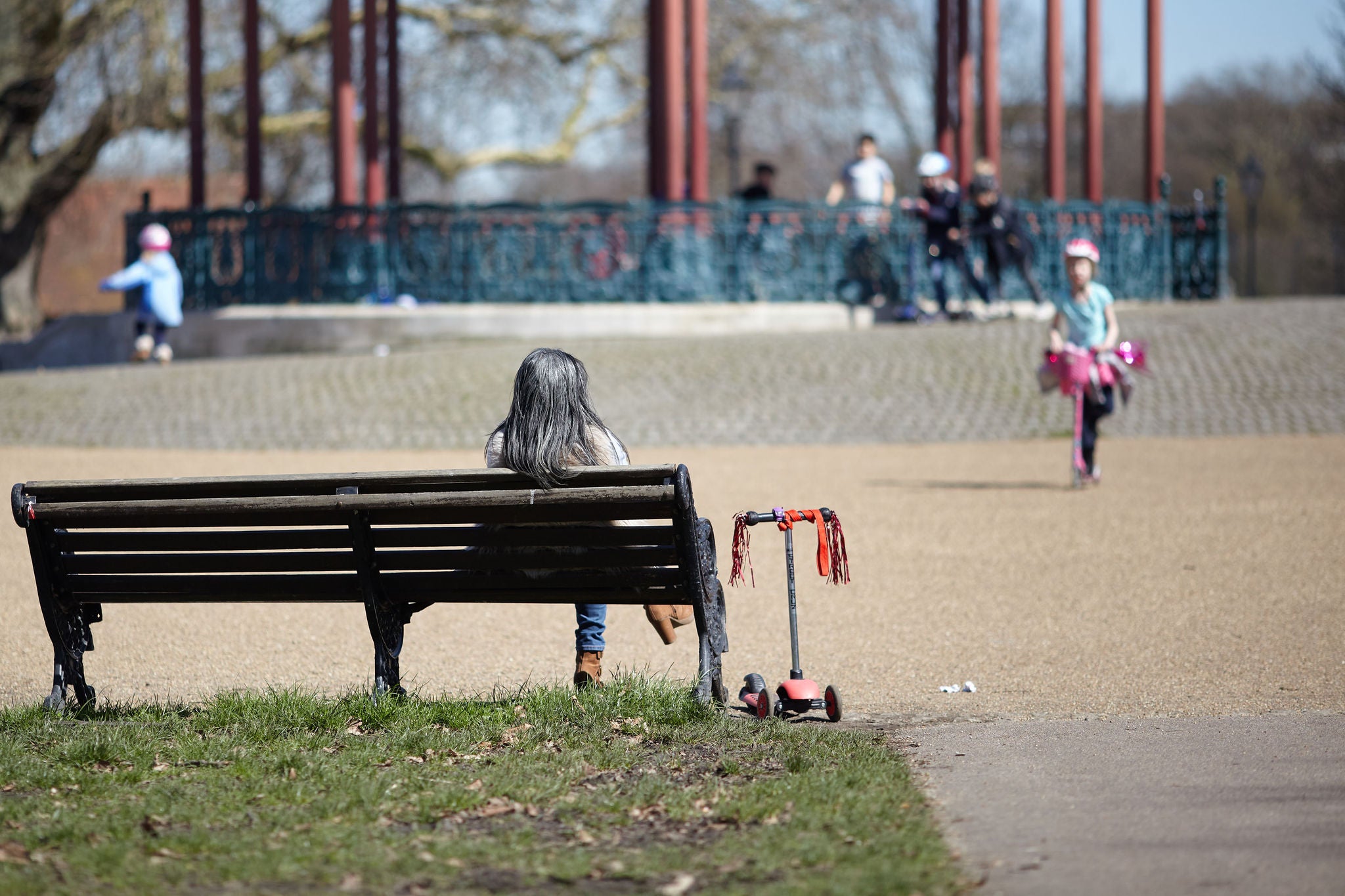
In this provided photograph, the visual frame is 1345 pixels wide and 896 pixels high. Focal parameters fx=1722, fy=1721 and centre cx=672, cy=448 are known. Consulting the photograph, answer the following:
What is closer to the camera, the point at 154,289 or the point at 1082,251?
the point at 1082,251

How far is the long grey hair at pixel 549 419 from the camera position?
16.7 ft

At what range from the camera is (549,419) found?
17.1ft

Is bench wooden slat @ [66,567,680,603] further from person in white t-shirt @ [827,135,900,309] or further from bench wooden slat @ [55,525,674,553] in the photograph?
person in white t-shirt @ [827,135,900,309]

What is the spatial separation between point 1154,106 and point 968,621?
55.5ft

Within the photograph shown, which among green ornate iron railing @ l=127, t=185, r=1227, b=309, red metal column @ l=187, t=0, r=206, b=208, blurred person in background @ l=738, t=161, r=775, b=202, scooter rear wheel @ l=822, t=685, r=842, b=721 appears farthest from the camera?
red metal column @ l=187, t=0, r=206, b=208

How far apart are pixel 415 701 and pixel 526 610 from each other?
8.63 ft

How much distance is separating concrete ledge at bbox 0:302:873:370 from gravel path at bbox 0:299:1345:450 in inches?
50.4

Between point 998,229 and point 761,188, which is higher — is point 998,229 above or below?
below

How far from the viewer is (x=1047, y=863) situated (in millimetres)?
3717

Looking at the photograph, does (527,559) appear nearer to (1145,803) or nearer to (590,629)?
(590,629)

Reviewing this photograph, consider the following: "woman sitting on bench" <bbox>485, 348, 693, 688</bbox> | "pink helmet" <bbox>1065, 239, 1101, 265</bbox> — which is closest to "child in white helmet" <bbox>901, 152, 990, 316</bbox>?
"pink helmet" <bbox>1065, 239, 1101, 265</bbox>

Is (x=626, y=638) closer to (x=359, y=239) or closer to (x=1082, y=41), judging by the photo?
(x=359, y=239)

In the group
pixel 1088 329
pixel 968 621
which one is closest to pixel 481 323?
pixel 1088 329

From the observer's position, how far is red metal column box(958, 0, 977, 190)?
2350 cm
